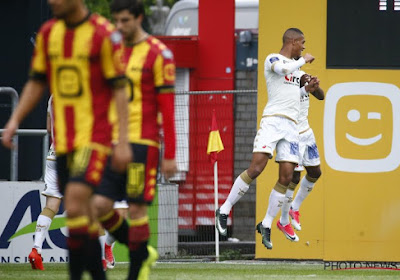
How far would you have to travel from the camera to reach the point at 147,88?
888cm

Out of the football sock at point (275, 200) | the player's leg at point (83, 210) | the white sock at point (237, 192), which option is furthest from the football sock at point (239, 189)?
the player's leg at point (83, 210)

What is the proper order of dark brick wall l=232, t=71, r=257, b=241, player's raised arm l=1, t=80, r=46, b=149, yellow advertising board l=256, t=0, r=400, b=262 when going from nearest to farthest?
1. player's raised arm l=1, t=80, r=46, b=149
2. yellow advertising board l=256, t=0, r=400, b=262
3. dark brick wall l=232, t=71, r=257, b=241

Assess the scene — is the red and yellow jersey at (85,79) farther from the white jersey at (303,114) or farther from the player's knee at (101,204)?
the white jersey at (303,114)

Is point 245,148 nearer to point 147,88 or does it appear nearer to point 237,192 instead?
point 237,192

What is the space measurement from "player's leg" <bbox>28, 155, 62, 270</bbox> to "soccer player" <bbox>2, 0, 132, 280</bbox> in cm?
568

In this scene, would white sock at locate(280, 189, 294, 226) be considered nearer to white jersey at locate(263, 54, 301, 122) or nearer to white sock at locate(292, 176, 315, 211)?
white sock at locate(292, 176, 315, 211)

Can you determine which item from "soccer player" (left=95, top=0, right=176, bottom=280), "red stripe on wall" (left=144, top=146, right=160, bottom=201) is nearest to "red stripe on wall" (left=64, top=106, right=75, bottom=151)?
"soccer player" (left=95, top=0, right=176, bottom=280)

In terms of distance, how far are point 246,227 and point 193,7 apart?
4964mm

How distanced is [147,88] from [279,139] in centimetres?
396

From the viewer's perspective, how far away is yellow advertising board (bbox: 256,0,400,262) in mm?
14672

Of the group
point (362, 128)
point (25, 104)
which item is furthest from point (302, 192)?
point (25, 104)

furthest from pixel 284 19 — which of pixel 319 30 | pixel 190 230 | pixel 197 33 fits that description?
pixel 197 33

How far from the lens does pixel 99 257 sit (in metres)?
7.63

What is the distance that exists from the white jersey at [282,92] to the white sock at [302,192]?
1.37 metres
